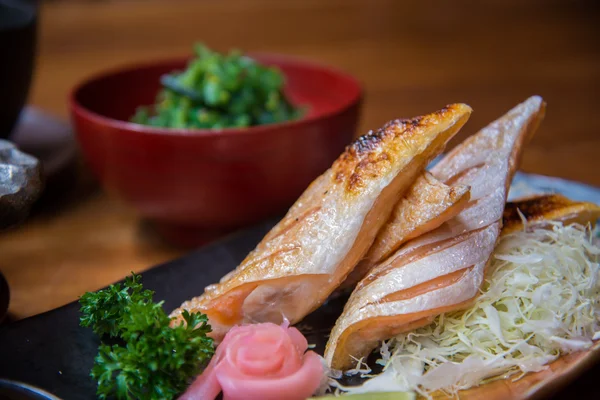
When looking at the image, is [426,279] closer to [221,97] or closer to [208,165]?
[208,165]

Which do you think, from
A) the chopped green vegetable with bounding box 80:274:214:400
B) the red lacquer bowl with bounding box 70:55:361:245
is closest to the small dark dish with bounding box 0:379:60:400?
the chopped green vegetable with bounding box 80:274:214:400

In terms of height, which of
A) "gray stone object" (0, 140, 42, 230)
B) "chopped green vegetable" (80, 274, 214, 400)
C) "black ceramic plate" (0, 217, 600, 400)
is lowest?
"black ceramic plate" (0, 217, 600, 400)

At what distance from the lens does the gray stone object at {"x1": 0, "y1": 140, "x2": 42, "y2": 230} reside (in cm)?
207

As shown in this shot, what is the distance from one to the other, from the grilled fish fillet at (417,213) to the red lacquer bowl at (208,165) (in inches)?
34.0

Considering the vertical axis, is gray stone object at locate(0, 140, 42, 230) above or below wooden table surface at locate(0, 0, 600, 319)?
A: above

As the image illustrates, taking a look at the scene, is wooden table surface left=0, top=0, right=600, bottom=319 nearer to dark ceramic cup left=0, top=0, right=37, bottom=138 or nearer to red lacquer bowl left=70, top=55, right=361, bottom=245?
red lacquer bowl left=70, top=55, right=361, bottom=245

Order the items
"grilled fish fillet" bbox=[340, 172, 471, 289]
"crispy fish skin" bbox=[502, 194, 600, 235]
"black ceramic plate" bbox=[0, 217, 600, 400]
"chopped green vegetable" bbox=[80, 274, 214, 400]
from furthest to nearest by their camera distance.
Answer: "crispy fish skin" bbox=[502, 194, 600, 235] → "grilled fish fillet" bbox=[340, 172, 471, 289] → "black ceramic plate" bbox=[0, 217, 600, 400] → "chopped green vegetable" bbox=[80, 274, 214, 400]

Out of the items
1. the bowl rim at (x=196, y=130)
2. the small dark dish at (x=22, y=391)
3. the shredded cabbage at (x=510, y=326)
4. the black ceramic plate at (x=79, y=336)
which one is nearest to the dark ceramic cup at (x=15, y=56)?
the bowl rim at (x=196, y=130)

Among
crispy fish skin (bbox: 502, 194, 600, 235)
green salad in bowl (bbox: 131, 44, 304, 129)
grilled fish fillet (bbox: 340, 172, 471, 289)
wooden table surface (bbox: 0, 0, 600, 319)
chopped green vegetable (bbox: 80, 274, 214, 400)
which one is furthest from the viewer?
green salad in bowl (bbox: 131, 44, 304, 129)

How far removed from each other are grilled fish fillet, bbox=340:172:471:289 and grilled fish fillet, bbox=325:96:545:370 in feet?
0.14

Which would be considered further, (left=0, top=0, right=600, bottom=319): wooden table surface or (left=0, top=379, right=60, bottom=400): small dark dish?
(left=0, top=0, right=600, bottom=319): wooden table surface

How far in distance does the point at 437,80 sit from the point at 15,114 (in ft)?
11.3

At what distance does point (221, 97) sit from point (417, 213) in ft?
4.72

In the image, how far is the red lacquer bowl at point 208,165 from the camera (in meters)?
2.77
